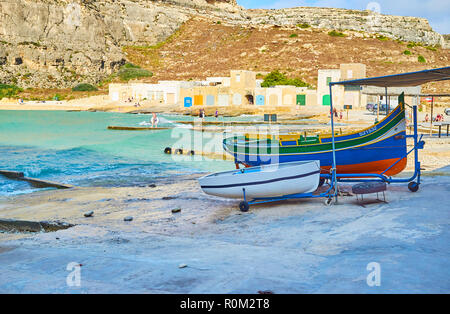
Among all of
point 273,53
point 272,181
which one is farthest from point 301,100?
point 272,181

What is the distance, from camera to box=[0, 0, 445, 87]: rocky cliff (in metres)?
89.4

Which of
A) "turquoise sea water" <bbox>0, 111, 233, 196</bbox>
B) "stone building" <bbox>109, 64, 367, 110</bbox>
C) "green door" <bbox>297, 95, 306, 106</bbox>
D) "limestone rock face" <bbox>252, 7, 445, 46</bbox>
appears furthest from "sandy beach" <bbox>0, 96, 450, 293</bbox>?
"limestone rock face" <bbox>252, 7, 445, 46</bbox>

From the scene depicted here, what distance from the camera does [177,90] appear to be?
7125cm

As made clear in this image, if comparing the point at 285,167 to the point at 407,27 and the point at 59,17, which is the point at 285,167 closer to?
the point at 59,17

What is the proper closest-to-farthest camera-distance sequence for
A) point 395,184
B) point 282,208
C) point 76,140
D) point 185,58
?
point 282,208, point 395,184, point 76,140, point 185,58

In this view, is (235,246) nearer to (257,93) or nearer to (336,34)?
(257,93)

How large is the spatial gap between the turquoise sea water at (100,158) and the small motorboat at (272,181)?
6.32 metres

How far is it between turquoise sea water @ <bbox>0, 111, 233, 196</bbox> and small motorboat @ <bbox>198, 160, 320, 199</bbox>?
20.7ft

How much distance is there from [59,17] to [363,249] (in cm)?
10185

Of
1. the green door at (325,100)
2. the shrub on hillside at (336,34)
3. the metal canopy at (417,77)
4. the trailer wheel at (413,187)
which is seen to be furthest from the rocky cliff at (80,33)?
the trailer wheel at (413,187)

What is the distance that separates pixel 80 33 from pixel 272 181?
3852 inches

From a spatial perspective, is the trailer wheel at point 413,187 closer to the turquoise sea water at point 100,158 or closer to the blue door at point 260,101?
the turquoise sea water at point 100,158

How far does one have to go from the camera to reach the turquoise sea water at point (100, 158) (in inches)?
693
